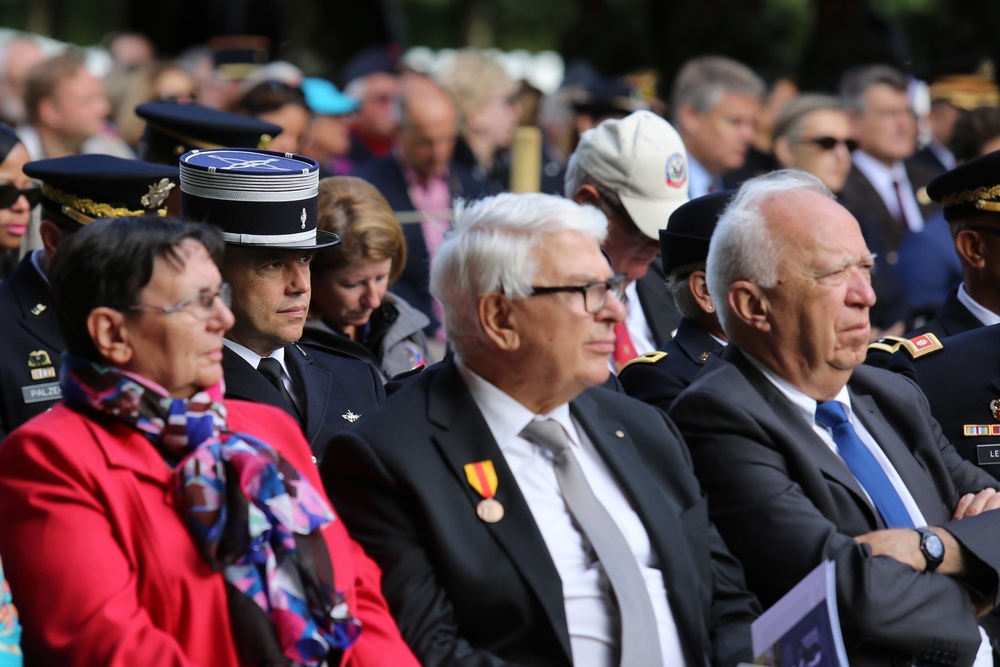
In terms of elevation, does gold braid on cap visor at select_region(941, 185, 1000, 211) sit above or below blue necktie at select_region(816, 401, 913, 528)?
above

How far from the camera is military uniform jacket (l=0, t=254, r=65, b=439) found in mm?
4652

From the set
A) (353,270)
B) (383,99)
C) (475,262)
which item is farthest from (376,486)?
(383,99)

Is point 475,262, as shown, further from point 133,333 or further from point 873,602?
point 873,602

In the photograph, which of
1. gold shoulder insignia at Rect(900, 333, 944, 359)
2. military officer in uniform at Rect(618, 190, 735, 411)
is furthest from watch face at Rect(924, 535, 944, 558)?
gold shoulder insignia at Rect(900, 333, 944, 359)

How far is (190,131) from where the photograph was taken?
599 cm

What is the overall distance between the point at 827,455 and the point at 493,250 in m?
1.11

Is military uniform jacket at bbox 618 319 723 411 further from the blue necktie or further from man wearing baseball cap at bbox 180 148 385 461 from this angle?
man wearing baseball cap at bbox 180 148 385 461

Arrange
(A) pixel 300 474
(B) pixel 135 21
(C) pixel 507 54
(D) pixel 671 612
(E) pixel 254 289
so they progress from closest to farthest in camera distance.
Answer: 1. (A) pixel 300 474
2. (D) pixel 671 612
3. (E) pixel 254 289
4. (B) pixel 135 21
5. (C) pixel 507 54

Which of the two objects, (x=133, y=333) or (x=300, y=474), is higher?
(x=133, y=333)

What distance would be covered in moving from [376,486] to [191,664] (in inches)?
25.8

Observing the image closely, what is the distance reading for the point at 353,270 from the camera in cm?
518

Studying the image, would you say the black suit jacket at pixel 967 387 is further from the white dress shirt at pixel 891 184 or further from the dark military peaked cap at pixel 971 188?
the white dress shirt at pixel 891 184

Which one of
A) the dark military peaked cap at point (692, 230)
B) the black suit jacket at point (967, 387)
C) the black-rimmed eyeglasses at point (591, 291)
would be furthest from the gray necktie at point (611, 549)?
the black suit jacket at point (967, 387)

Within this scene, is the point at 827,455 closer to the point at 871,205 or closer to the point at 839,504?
the point at 839,504
